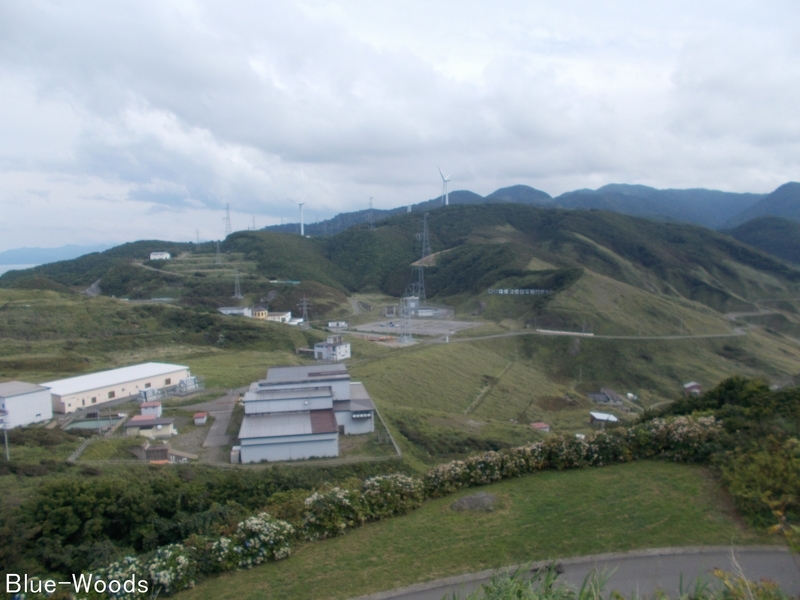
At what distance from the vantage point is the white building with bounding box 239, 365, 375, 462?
21.0 meters

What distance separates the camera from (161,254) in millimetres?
89500

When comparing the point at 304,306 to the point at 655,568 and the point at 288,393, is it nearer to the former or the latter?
the point at 288,393

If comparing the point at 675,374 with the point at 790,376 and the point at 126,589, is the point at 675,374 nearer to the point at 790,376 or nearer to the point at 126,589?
the point at 790,376

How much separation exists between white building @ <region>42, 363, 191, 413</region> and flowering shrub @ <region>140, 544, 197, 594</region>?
2101cm

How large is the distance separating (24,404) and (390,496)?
21.0m

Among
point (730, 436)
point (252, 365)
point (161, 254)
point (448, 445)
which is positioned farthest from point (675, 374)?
point (161, 254)

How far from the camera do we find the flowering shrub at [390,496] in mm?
10164

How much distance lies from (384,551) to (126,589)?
12.5 ft

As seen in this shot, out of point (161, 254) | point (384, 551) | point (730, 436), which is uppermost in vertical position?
point (161, 254)

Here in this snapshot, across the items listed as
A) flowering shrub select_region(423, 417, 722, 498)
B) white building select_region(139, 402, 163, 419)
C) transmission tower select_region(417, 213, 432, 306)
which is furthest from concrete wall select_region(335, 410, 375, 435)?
transmission tower select_region(417, 213, 432, 306)

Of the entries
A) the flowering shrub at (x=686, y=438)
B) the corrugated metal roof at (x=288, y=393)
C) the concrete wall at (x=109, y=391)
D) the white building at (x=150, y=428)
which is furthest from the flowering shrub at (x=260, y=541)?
the concrete wall at (x=109, y=391)

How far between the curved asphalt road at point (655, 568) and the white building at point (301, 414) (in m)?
14.2

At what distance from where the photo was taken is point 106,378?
28938 millimetres

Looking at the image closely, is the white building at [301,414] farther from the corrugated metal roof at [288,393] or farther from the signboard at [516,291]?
the signboard at [516,291]
